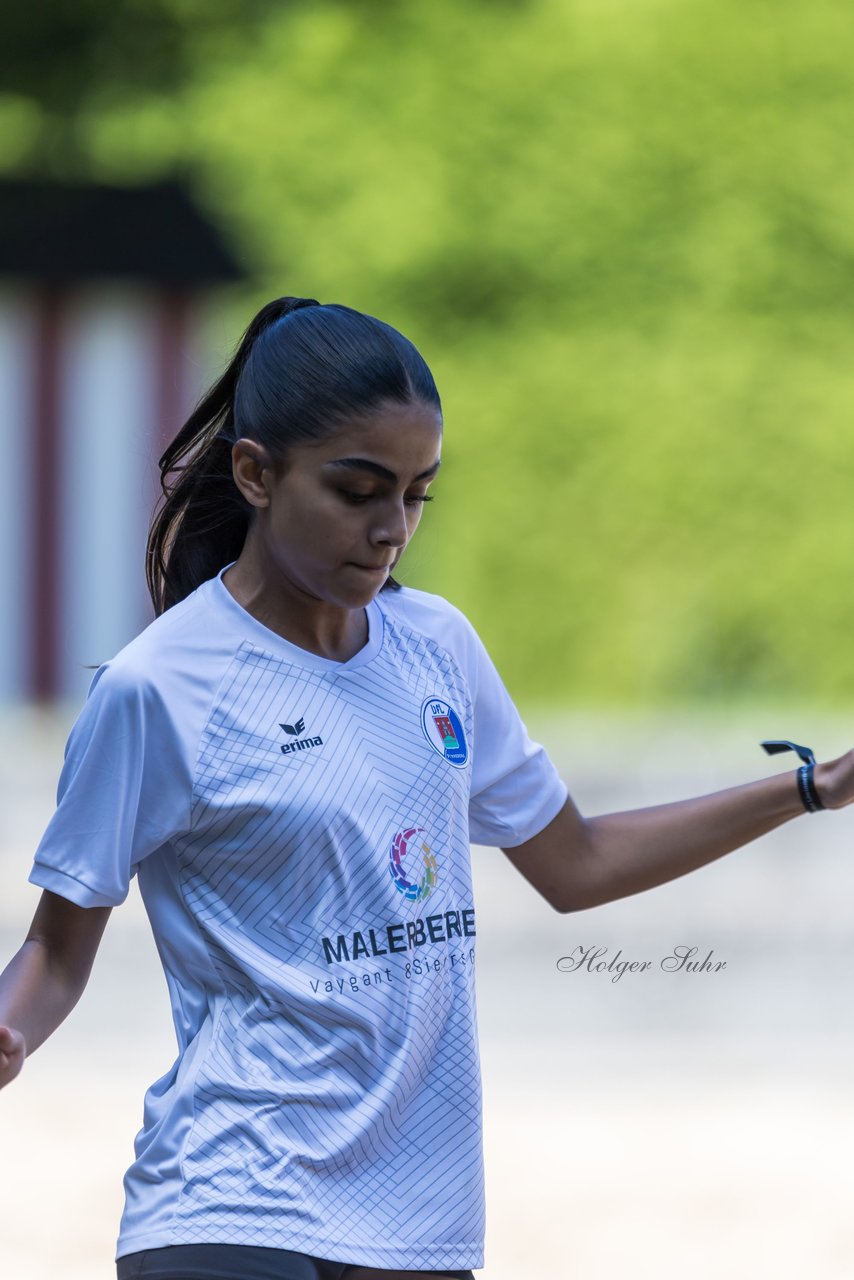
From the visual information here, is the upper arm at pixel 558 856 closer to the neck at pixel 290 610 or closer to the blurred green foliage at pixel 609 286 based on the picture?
the neck at pixel 290 610

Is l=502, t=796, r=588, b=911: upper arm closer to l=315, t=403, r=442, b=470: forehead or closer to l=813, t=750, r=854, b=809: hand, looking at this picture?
l=813, t=750, r=854, b=809: hand

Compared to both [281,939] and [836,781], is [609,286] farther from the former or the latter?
[281,939]

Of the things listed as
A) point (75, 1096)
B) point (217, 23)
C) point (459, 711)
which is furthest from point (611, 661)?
point (459, 711)

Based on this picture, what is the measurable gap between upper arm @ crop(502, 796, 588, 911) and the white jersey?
37 centimetres

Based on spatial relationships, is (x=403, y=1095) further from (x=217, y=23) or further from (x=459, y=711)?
(x=217, y=23)

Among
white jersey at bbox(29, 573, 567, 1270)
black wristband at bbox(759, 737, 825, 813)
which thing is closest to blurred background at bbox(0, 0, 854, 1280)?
black wristband at bbox(759, 737, 825, 813)

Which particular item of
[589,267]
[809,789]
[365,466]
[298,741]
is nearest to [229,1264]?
[298,741]

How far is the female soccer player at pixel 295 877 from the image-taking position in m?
2.07

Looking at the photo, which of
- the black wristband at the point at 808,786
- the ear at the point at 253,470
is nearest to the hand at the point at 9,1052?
the ear at the point at 253,470

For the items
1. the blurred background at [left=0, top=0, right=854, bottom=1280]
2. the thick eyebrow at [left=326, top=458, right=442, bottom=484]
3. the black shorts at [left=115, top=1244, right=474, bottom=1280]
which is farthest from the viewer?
the blurred background at [left=0, top=0, right=854, bottom=1280]

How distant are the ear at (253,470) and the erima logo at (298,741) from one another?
0.24 meters

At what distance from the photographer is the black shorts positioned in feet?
6.60

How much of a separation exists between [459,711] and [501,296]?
62.8 ft

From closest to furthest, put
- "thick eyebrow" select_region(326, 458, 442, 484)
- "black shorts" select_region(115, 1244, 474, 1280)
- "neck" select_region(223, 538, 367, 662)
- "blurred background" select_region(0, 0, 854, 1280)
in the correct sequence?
"black shorts" select_region(115, 1244, 474, 1280)
"thick eyebrow" select_region(326, 458, 442, 484)
"neck" select_region(223, 538, 367, 662)
"blurred background" select_region(0, 0, 854, 1280)
